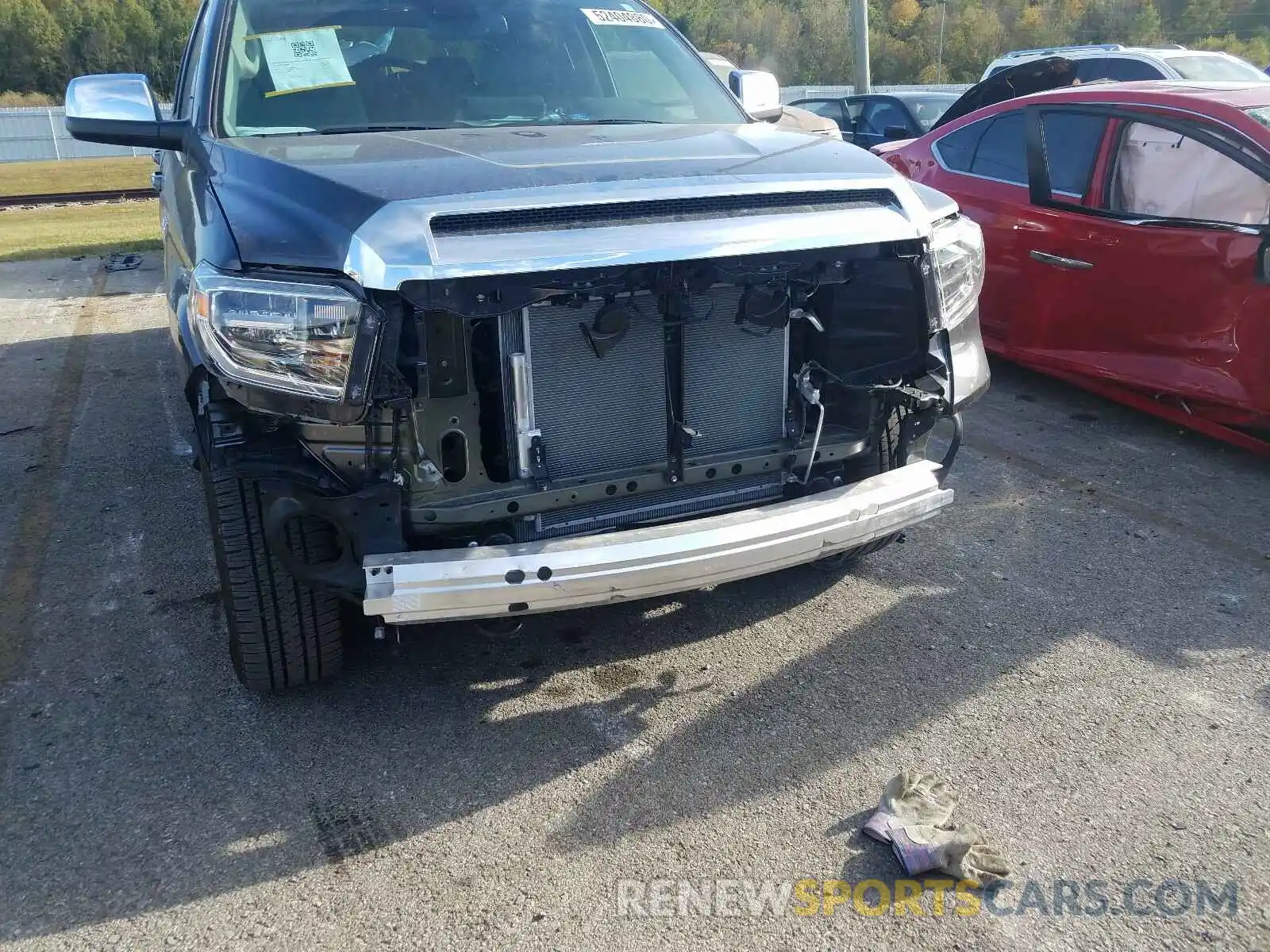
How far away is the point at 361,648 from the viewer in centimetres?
320

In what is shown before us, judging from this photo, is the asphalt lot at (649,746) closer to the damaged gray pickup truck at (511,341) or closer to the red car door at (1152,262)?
the damaged gray pickup truck at (511,341)

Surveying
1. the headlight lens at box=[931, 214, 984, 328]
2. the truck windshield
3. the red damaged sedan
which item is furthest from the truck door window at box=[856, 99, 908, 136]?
the headlight lens at box=[931, 214, 984, 328]

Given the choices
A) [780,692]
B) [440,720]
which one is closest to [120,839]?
[440,720]

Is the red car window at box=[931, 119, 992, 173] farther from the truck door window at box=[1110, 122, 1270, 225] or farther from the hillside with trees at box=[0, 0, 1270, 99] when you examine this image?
the hillside with trees at box=[0, 0, 1270, 99]

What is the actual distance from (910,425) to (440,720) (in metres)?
1.67

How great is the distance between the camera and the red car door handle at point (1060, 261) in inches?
202

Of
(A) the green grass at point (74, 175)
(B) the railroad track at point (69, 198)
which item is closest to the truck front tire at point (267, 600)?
(B) the railroad track at point (69, 198)

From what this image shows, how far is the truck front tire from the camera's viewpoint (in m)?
2.61

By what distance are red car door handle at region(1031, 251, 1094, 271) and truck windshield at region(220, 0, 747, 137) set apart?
215 centimetres

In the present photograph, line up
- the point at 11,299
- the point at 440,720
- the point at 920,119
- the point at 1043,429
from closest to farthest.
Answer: the point at 440,720 → the point at 1043,429 → the point at 11,299 → the point at 920,119

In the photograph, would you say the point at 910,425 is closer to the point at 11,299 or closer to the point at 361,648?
the point at 361,648

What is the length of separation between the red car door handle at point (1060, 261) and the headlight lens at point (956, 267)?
2.13 m

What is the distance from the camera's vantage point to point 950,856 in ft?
7.51

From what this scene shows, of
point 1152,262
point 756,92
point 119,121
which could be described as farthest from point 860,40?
point 119,121
